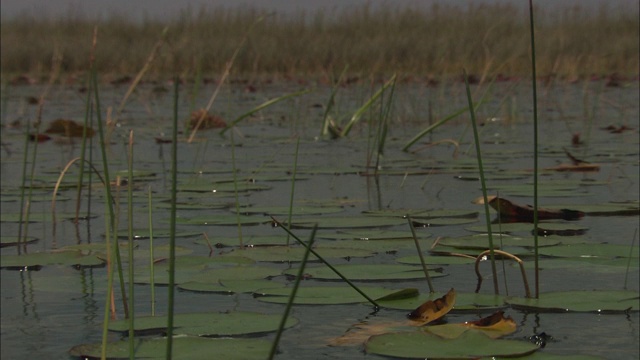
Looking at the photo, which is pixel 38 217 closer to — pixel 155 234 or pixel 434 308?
pixel 155 234

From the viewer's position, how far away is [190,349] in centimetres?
142

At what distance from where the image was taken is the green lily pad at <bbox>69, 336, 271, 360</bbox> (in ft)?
4.51

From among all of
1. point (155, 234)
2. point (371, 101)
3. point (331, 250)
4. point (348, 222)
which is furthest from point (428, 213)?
point (371, 101)

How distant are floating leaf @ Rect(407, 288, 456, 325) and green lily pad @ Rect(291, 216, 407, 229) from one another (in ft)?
3.17

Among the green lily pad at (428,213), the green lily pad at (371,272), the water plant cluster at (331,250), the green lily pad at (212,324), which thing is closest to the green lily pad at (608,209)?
the water plant cluster at (331,250)

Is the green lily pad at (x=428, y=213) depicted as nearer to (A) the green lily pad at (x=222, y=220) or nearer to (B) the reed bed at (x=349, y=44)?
(A) the green lily pad at (x=222, y=220)

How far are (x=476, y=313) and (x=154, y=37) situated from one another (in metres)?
18.7

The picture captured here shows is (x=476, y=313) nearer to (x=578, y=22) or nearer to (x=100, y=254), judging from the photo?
(x=100, y=254)

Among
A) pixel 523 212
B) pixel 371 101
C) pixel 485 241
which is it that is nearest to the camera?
pixel 485 241

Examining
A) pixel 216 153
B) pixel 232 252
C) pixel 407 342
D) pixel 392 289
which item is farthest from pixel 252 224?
pixel 216 153

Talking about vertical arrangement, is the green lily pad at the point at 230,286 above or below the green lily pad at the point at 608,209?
above

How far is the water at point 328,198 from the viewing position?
5.11ft

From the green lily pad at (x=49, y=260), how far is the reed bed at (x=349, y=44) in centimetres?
1055

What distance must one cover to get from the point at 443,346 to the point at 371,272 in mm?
558
